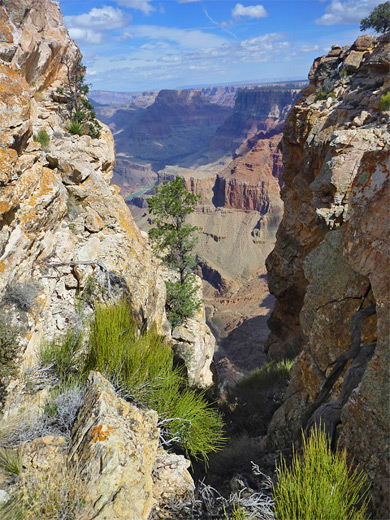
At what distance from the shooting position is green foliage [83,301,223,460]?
5715 millimetres

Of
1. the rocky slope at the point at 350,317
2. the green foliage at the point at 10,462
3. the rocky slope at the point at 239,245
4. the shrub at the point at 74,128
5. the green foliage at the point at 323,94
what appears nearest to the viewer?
the green foliage at the point at 10,462

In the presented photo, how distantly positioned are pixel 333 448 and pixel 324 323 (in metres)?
2.28

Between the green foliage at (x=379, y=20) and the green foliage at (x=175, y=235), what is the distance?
33375 millimetres

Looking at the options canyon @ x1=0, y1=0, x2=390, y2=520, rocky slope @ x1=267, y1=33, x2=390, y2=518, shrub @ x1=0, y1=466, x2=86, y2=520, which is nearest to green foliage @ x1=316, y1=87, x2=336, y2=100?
canyon @ x1=0, y1=0, x2=390, y2=520

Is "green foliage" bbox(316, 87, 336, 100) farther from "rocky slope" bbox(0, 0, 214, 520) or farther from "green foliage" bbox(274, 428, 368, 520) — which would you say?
"green foliage" bbox(274, 428, 368, 520)

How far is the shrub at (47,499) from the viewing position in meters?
3.26

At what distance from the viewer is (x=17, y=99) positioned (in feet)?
22.9

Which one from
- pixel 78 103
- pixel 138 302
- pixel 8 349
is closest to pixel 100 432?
pixel 8 349

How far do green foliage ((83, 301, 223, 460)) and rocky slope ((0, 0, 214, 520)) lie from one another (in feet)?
2.06

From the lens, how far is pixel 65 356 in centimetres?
609

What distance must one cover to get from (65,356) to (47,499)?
2.98 meters

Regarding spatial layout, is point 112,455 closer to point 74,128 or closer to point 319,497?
point 319,497

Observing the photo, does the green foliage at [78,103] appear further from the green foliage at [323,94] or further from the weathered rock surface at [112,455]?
the weathered rock surface at [112,455]

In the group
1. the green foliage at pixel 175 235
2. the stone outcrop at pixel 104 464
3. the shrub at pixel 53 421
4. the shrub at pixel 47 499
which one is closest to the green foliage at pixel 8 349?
the shrub at pixel 53 421
